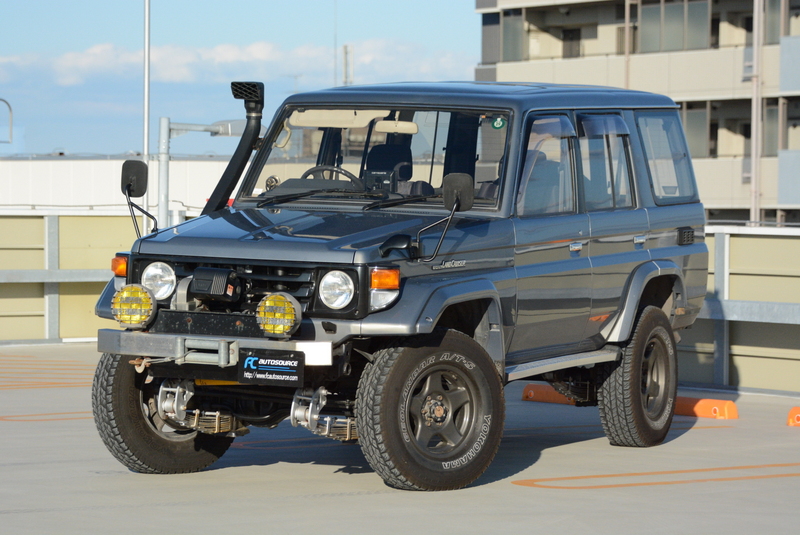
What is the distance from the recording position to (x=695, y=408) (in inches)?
460

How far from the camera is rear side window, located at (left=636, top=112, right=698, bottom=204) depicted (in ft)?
32.9

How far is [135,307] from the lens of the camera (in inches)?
292

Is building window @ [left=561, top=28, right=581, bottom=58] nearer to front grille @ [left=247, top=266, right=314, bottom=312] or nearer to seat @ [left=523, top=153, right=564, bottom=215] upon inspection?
seat @ [left=523, top=153, right=564, bottom=215]

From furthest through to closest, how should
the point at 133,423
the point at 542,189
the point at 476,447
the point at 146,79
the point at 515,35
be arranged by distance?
the point at 515,35
the point at 146,79
the point at 542,189
the point at 133,423
the point at 476,447

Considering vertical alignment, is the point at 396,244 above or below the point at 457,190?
below

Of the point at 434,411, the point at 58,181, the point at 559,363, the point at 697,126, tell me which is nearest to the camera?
the point at 434,411

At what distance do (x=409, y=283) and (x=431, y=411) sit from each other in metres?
0.78

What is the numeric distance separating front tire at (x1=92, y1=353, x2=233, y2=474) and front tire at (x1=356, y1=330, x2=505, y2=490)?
5.01 feet

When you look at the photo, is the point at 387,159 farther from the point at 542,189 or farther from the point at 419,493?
the point at 419,493

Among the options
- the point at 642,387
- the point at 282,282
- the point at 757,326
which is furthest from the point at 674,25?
the point at 282,282

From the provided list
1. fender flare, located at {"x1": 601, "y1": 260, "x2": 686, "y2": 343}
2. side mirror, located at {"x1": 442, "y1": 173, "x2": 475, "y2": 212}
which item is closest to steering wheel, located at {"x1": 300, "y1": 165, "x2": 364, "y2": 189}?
side mirror, located at {"x1": 442, "y1": 173, "x2": 475, "y2": 212}

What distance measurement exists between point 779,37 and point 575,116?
1106 inches

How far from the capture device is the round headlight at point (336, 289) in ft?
23.2

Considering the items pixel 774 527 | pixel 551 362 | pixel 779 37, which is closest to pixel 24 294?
pixel 551 362
